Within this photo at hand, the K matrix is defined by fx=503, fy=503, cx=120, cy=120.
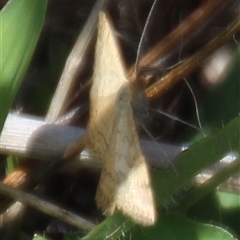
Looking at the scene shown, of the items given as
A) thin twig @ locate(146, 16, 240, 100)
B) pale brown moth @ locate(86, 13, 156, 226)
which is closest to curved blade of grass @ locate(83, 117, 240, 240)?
pale brown moth @ locate(86, 13, 156, 226)

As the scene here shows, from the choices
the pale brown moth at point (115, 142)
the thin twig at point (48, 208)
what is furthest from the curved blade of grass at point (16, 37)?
the thin twig at point (48, 208)

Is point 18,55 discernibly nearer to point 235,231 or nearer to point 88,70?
point 88,70

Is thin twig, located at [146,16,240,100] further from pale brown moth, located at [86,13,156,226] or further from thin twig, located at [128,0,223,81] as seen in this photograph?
pale brown moth, located at [86,13,156,226]

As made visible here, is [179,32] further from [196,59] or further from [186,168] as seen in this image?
[186,168]

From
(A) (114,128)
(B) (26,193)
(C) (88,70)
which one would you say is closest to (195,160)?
(A) (114,128)

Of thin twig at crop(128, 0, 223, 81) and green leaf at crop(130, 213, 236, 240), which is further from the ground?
thin twig at crop(128, 0, 223, 81)

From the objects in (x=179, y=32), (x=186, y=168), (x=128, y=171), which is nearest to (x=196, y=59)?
(x=179, y=32)

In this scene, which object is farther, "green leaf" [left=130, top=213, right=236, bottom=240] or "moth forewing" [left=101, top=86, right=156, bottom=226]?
"green leaf" [left=130, top=213, right=236, bottom=240]
